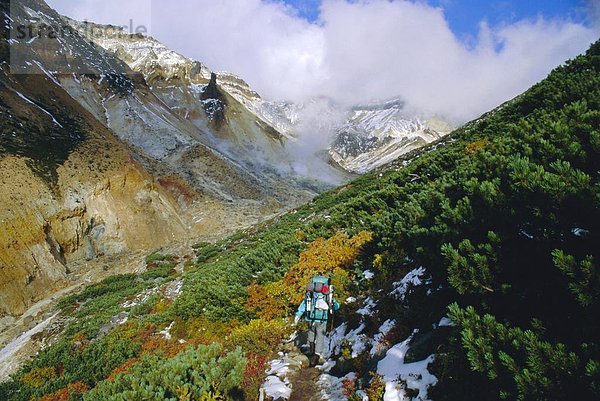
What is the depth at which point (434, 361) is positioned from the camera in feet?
16.3

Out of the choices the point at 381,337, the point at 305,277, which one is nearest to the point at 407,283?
the point at 381,337

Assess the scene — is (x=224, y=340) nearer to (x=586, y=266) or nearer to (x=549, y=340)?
(x=549, y=340)

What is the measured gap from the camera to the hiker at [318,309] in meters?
7.23

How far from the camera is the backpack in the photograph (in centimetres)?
723

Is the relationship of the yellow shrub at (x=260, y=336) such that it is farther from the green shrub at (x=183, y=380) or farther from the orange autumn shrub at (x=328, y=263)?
the green shrub at (x=183, y=380)

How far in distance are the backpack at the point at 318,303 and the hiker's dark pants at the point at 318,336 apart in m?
0.30

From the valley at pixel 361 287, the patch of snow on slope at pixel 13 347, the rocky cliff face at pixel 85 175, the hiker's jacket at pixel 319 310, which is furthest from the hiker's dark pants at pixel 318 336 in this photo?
the rocky cliff face at pixel 85 175

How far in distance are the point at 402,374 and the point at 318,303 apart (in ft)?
7.44

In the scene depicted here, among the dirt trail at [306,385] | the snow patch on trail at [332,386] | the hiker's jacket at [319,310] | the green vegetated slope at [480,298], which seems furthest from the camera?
the hiker's jacket at [319,310]

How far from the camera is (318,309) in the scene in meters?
7.25

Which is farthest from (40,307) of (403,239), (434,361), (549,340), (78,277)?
(549,340)

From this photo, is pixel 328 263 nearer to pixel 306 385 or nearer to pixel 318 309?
pixel 318 309

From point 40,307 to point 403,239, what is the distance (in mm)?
23465

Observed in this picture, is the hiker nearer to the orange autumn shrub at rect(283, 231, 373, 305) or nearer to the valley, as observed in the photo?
the valley
